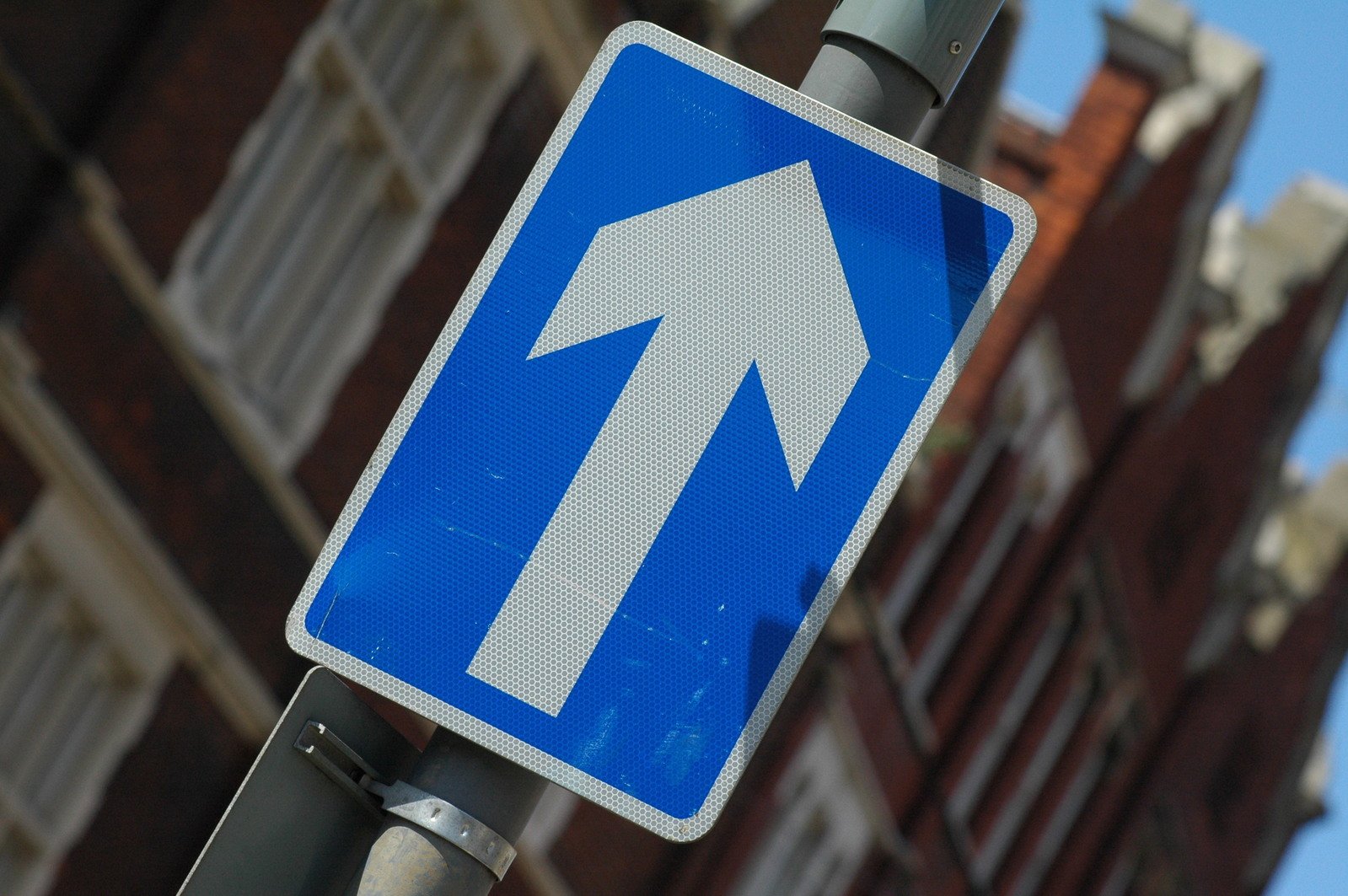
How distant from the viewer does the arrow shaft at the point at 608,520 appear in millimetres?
2443

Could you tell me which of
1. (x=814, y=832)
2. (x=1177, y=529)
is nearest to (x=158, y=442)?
(x=814, y=832)

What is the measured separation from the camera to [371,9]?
8.48 m

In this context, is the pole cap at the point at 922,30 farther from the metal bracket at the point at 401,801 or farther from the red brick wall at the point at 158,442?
the red brick wall at the point at 158,442

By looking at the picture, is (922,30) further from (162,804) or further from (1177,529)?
(1177,529)

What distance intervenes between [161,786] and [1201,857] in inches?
620

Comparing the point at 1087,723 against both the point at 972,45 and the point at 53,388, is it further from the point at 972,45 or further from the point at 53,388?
the point at 972,45

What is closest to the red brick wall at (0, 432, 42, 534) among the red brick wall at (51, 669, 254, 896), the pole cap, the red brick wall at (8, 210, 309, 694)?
the red brick wall at (8, 210, 309, 694)

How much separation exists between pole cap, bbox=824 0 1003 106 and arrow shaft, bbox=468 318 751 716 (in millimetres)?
471

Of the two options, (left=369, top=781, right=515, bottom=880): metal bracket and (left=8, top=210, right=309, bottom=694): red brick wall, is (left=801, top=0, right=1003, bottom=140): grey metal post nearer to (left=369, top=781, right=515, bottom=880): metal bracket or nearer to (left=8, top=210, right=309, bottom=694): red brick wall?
(left=369, top=781, right=515, bottom=880): metal bracket

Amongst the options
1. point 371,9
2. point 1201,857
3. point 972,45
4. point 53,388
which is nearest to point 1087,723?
point 1201,857

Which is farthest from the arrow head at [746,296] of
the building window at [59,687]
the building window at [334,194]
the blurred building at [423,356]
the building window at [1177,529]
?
the building window at [1177,529]

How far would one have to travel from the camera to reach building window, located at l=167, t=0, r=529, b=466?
790 cm

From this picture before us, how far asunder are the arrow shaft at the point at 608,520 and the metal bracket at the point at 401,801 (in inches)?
7.7

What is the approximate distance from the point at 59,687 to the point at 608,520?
18.6 ft
